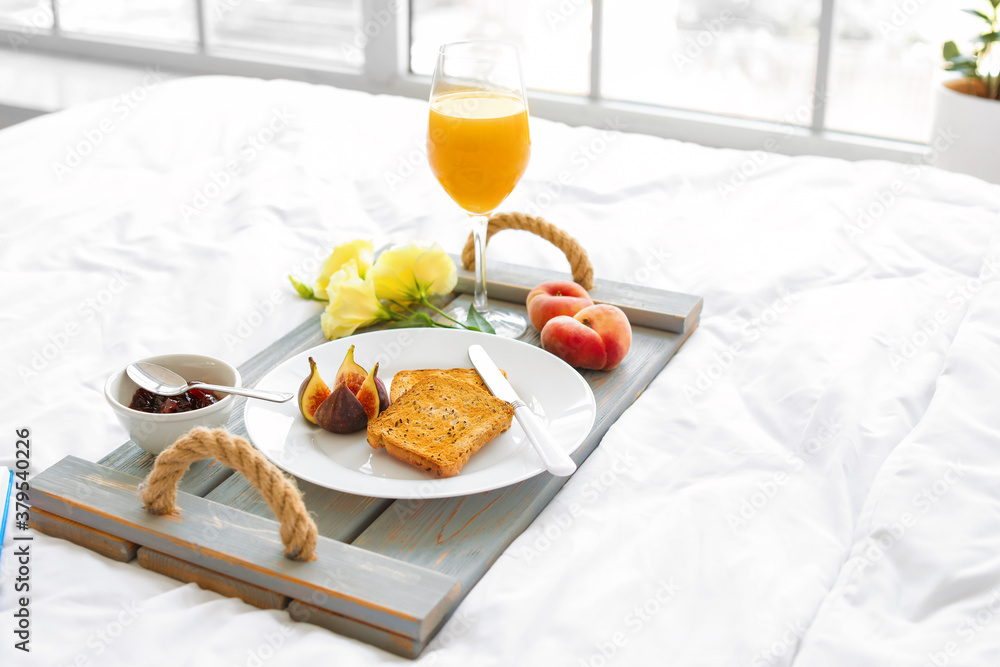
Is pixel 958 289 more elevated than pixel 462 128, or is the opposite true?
pixel 462 128

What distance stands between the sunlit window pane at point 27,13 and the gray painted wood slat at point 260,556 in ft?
10.4

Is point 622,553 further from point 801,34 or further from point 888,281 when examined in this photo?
point 801,34

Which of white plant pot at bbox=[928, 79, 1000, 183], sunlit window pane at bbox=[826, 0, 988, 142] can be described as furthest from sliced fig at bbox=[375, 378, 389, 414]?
sunlit window pane at bbox=[826, 0, 988, 142]

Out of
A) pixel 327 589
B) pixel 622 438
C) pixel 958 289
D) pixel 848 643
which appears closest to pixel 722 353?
pixel 622 438

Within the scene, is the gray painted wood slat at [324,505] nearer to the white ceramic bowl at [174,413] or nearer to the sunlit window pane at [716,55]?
the white ceramic bowl at [174,413]

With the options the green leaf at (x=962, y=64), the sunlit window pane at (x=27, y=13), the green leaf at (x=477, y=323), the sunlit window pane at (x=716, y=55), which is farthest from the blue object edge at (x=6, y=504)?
the sunlit window pane at (x=27, y=13)

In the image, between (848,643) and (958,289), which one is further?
(958,289)

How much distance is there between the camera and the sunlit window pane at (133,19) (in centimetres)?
326

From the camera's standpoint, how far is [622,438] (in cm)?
87

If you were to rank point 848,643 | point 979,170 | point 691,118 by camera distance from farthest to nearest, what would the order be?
point 691,118, point 979,170, point 848,643

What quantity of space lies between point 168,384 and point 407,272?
1.15ft

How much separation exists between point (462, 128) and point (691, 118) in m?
1.78

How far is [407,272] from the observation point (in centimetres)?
110

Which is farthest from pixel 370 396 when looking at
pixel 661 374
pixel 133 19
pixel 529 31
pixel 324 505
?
pixel 133 19
